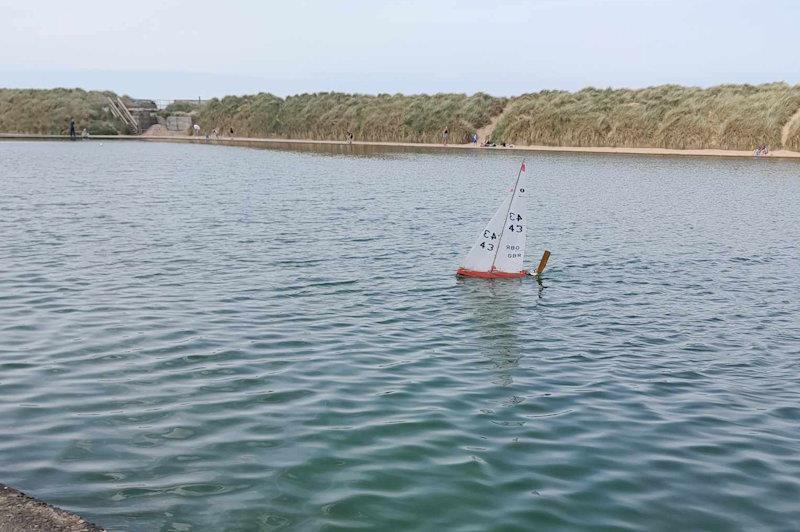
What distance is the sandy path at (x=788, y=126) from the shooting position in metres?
80.3

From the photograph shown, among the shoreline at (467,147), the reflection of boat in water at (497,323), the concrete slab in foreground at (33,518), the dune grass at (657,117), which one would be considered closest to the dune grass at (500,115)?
the dune grass at (657,117)

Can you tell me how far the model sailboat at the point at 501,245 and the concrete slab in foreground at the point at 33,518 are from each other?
50.5ft

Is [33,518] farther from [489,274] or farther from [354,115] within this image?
[354,115]

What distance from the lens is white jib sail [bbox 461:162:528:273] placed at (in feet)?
70.8

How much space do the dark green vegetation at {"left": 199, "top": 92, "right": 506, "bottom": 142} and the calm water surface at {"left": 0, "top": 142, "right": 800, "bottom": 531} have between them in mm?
81302

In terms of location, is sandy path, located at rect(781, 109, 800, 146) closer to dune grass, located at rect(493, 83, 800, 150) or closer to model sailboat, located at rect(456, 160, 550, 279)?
dune grass, located at rect(493, 83, 800, 150)

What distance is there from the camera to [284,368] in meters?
13.4

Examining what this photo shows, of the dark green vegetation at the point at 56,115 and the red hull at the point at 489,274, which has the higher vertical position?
the dark green vegetation at the point at 56,115

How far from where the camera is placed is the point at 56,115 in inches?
5182

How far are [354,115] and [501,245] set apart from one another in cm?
9991

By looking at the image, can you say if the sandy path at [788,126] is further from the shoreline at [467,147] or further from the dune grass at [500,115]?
the shoreline at [467,147]

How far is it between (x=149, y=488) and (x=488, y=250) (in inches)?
558

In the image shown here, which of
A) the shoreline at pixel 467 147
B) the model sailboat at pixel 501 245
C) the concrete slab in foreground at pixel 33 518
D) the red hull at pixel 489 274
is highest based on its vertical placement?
the shoreline at pixel 467 147

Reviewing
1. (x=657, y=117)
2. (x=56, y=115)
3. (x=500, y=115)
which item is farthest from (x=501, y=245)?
(x=56, y=115)
